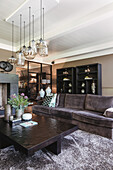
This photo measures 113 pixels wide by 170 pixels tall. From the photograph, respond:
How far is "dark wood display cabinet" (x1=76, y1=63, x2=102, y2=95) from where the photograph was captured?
4.50 metres

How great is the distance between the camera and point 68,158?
1.69 meters

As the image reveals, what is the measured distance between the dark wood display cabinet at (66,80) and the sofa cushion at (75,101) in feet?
4.45

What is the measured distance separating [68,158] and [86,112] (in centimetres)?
150

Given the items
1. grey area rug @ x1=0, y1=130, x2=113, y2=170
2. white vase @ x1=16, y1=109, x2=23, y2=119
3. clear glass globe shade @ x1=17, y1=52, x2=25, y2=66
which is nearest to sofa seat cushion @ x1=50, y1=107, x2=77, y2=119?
grey area rug @ x1=0, y1=130, x2=113, y2=170

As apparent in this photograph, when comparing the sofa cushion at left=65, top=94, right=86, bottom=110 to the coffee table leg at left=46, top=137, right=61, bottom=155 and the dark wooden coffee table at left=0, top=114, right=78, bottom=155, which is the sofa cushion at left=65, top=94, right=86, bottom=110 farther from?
the coffee table leg at left=46, top=137, right=61, bottom=155

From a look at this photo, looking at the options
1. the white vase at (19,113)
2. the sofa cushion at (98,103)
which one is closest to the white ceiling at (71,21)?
the sofa cushion at (98,103)

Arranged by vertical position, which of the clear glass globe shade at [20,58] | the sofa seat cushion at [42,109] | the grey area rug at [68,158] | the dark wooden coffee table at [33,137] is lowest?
the grey area rug at [68,158]

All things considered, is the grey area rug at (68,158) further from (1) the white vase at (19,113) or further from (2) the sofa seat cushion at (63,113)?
(2) the sofa seat cushion at (63,113)

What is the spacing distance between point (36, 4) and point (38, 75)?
4.28 metres

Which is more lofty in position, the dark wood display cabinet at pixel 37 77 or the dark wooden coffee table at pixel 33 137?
the dark wood display cabinet at pixel 37 77

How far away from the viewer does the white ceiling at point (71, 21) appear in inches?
90.0

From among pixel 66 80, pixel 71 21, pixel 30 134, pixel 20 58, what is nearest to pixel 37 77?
pixel 66 80

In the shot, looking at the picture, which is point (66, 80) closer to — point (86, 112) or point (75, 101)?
point (75, 101)

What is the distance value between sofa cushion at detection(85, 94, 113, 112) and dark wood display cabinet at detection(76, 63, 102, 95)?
1.20 meters
